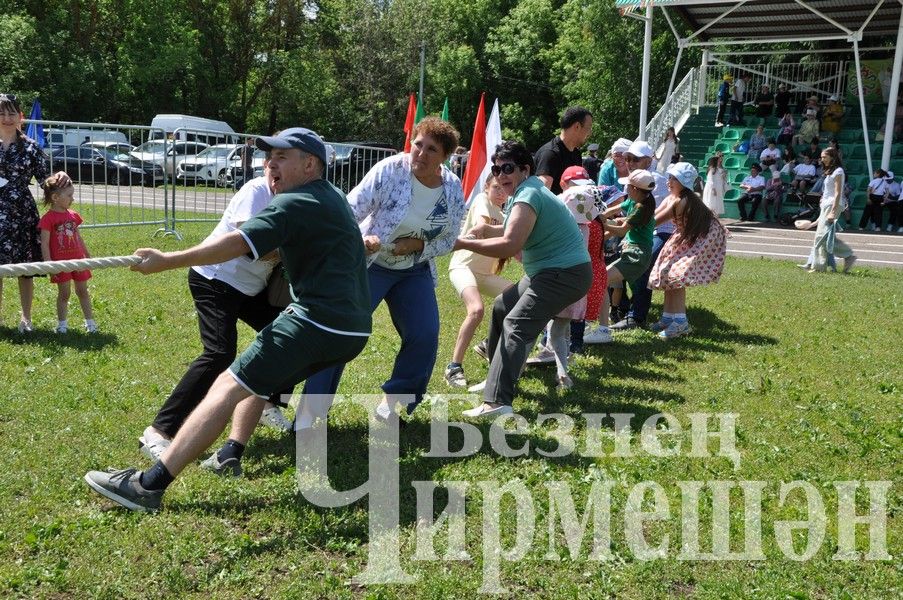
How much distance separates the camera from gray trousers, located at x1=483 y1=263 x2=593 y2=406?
19.3 ft

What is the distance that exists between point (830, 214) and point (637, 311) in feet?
20.5

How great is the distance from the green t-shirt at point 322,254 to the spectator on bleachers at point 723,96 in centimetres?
2335

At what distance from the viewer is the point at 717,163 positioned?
66.4 ft

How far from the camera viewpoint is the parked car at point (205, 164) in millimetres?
16719

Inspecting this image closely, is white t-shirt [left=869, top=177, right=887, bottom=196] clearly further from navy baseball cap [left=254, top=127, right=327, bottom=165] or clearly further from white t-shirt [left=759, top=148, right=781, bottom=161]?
navy baseball cap [left=254, top=127, right=327, bottom=165]

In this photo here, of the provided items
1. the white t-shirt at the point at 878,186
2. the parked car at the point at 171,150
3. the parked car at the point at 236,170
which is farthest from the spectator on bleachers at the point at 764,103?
the parked car at the point at 171,150

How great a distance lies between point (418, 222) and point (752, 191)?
18286 mm

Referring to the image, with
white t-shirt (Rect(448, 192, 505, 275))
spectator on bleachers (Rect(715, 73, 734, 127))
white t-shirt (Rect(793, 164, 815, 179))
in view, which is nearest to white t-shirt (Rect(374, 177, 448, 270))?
white t-shirt (Rect(448, 192, 505, 275))

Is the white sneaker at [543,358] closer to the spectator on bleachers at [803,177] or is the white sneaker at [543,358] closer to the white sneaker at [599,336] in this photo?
the white sneaker at [599,336]

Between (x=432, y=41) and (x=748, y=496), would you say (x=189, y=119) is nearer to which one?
(x=432, y=41)

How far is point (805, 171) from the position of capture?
21.7 m

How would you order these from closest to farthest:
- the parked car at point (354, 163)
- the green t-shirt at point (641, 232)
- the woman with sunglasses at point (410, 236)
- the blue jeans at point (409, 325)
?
the woman with sunglasses at point (410, 236) → the blue jeans at point (409, 325) → the green t-shirt at point (641, 232) → the parked car at point (354, 163)

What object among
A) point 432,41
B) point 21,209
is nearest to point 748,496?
point 21,209

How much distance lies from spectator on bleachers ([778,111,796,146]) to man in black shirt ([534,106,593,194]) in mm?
17770
